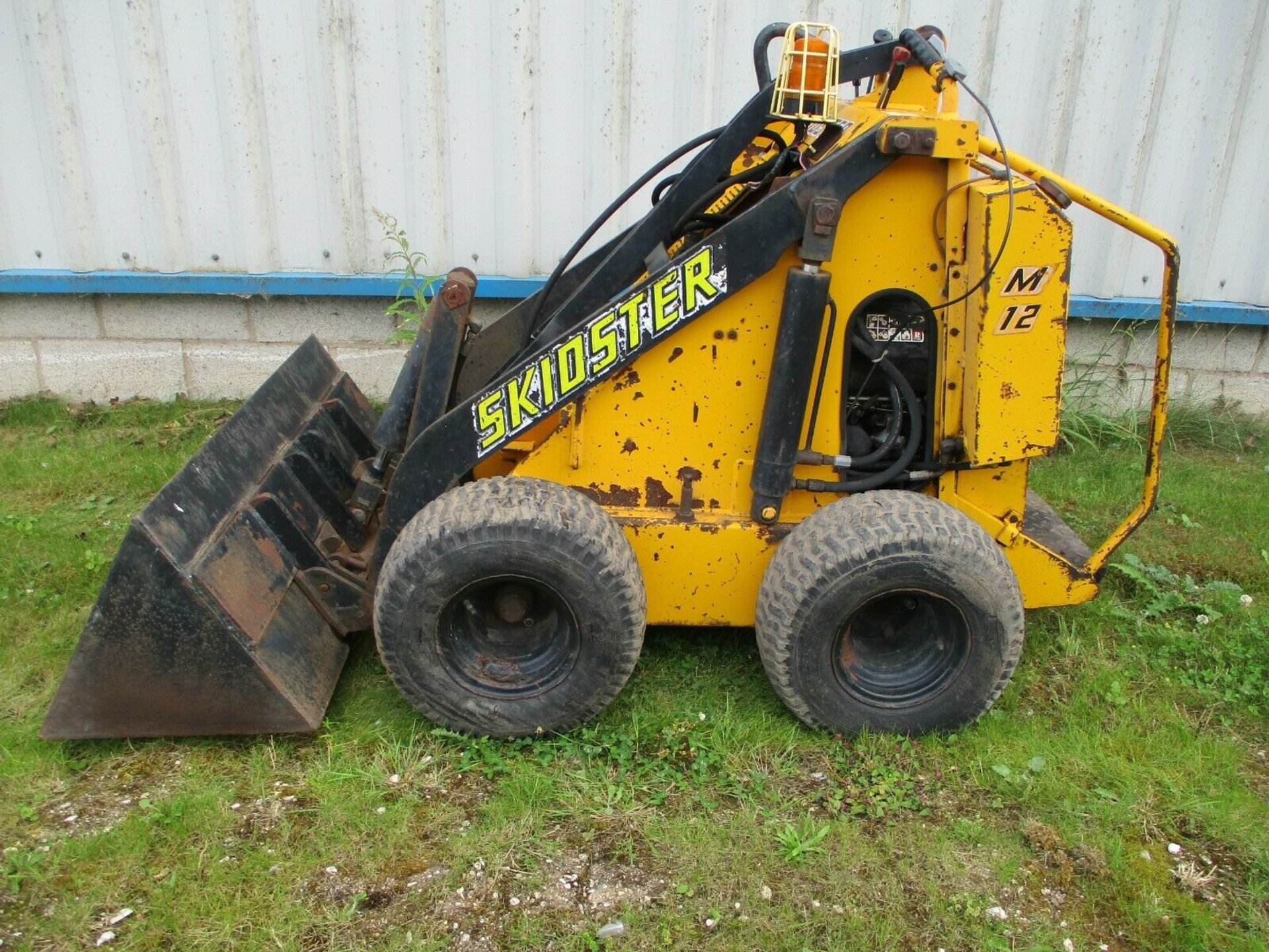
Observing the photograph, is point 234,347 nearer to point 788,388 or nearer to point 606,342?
point 606,342

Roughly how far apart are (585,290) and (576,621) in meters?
1.08

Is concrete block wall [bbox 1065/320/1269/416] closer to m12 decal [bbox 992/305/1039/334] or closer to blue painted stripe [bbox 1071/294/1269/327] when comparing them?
blue painted stripe [bbox 1071/294/1269/327]

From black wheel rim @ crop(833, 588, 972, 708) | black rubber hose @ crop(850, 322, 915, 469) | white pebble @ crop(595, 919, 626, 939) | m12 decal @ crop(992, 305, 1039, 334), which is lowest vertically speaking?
white pebble @ crop(595, 919, 626, 939)

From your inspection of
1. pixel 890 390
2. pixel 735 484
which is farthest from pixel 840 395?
pixel 735 484

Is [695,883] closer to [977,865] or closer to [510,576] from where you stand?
[977,865]

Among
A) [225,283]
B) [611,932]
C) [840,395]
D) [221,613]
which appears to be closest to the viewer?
[611,932]

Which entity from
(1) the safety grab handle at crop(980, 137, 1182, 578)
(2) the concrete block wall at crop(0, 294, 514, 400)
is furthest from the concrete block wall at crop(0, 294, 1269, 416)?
(1) the safety grab handle at crop(980, 137, 1182, 578)

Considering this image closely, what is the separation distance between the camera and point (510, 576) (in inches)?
115

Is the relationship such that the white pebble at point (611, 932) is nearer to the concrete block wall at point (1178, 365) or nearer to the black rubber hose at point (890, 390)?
the black rubber hose at point (890, 390)

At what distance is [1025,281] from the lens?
2.93 metres

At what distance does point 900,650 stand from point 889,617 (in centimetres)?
11

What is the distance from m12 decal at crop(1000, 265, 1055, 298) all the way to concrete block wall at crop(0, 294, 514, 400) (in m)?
3.09

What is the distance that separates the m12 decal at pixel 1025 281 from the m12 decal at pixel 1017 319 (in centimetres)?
4

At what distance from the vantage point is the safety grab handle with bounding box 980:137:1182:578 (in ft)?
9.76
